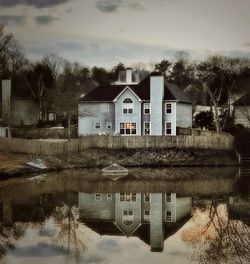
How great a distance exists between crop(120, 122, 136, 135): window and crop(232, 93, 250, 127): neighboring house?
9.59 metres

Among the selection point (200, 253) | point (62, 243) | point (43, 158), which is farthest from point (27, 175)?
point (200, 253)

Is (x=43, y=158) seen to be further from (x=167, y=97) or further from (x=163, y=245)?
(x=163, y=245)

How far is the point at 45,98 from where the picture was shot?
5166cm

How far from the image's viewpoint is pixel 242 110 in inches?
1914

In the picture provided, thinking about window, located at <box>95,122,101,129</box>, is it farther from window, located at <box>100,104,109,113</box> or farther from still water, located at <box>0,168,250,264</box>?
still water, located at <box>0,168,250,264</box>

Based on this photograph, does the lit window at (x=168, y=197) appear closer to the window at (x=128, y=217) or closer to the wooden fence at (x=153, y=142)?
the window at (x=128, y=217)

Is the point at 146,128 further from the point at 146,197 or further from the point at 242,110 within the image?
the point at 146,197

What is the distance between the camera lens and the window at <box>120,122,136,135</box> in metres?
43.3

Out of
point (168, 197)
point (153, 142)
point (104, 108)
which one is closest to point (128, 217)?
point (168, 197)

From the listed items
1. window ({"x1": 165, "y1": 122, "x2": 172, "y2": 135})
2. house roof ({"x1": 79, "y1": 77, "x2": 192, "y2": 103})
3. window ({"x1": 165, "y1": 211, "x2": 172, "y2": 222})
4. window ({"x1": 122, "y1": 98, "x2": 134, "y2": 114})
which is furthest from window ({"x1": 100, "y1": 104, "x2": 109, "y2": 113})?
window ({"x1": 165, "y1": 211, "x2": 172, "y2": 222})

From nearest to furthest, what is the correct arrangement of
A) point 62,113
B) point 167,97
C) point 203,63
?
point 167,97 < point 62,113 < point 203,63

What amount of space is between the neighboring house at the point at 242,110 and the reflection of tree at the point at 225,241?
2904 centimetres

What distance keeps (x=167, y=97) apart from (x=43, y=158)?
11.0 m

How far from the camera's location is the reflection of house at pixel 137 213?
684 inches
